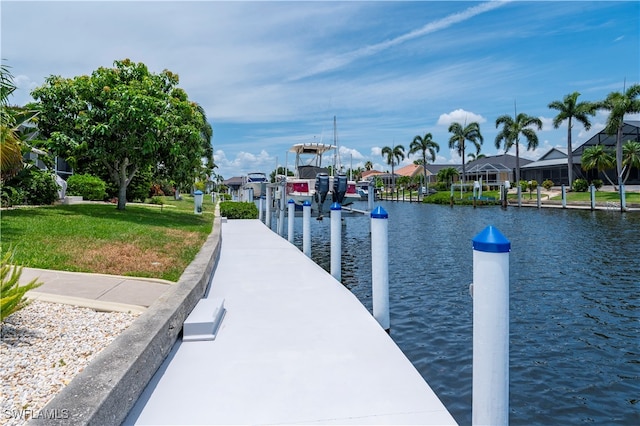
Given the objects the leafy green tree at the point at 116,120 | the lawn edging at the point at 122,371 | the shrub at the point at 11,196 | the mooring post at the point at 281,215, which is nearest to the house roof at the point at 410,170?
the mooring post at the point at 281,215

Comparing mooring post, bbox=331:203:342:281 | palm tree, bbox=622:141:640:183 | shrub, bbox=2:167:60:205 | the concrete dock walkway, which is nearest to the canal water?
the concrete dock walkway

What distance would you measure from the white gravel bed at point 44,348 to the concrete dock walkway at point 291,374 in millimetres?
575

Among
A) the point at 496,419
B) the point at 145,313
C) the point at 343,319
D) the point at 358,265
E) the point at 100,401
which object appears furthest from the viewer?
the point at 358,265

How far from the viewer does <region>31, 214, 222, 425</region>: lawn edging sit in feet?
8.35

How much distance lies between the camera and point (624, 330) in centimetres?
677

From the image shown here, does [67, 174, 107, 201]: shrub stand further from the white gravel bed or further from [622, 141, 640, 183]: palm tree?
[622, 141, 640, 183]: palm tree

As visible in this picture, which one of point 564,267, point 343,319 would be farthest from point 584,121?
point 343,319

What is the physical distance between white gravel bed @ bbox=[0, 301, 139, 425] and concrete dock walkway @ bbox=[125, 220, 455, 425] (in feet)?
1.89

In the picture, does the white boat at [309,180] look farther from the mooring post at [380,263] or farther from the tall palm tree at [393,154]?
the tall palm tree at [393,154]

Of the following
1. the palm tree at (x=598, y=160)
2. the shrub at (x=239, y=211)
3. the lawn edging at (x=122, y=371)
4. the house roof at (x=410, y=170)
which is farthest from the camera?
the house roof at (x=410, y=170)

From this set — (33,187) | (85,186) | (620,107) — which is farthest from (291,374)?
(620,107)

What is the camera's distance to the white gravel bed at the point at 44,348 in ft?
9.36

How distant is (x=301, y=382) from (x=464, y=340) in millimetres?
3372

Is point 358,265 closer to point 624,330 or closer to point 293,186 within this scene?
point 624,330
